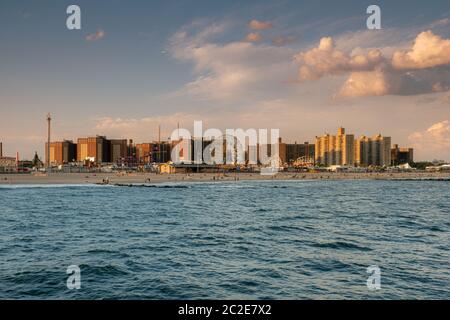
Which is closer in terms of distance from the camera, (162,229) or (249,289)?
(249,289)

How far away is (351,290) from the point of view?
1923 centimetres

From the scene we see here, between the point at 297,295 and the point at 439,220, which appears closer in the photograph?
the point at 297,295

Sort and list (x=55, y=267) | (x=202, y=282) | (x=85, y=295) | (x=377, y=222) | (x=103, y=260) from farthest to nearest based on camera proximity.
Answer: (x=377, y=222) < (x=103, y=260) < (x=55, y=267) < (x=202, y=282) < (x=85, y=295)

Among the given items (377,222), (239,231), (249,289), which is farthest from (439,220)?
(249,289)

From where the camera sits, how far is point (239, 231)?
1467 inches

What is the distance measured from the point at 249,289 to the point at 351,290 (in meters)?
5.02

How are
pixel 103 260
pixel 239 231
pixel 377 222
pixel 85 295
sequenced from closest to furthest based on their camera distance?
1. pixel 85 295
2. pixel 103 260
3. pixel 239 231
4. pixel 377 222
